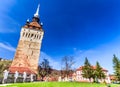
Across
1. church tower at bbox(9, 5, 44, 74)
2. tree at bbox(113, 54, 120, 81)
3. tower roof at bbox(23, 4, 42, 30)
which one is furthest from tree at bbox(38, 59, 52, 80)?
tree at bbox(113, 54, 120, 81)

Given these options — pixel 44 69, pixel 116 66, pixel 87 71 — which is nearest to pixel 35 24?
pixel 44 69

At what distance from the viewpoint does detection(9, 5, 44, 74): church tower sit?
5575 centimetres

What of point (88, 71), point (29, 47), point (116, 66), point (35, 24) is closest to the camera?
point (116, 66)

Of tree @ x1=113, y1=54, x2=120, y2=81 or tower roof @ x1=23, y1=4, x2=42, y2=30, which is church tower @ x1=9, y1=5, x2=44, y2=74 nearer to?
tower roof @ x1=23, y1=4, x2=42, y2=30

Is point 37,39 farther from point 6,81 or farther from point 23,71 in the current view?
point 6,81

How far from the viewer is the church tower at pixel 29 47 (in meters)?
55.8

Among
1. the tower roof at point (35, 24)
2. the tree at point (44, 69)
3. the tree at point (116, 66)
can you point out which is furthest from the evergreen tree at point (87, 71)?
the tower roof at point (35, 24)

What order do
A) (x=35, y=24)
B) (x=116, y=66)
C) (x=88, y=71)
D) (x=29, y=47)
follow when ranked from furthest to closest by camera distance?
(x=35, y=24)
(x=29, y=47)
(x=88, y=71)
(x=116, y=66)

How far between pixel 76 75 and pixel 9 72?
58.2 meters

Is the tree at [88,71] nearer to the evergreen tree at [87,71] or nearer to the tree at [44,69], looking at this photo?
the evergreen tree at [87,71]

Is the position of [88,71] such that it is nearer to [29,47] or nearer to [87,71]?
[87,71]

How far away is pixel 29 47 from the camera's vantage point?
59.3m

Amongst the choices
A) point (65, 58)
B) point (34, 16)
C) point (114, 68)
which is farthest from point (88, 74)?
point (34, 16)

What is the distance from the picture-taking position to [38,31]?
64.7 m
